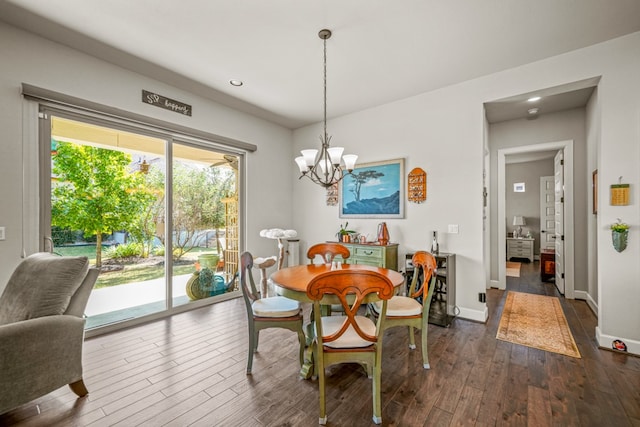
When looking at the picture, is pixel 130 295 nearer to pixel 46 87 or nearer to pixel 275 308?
pixel 275 308

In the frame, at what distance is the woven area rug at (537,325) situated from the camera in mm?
2779

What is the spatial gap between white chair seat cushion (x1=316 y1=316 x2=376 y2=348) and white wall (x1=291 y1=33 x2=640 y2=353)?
6.98ft

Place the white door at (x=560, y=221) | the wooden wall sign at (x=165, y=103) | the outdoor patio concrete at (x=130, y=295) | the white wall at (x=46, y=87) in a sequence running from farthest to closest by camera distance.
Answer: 1. the white door at (x=560, y=221)
2. the wooden wall sign at (x=165, y=103)
3. the outdoor patio concrete at (x=130, y=295)
4. the white wall at (x=46, y=87)

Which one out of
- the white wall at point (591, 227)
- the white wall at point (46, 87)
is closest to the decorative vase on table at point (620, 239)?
the white wall at point (591, 227)

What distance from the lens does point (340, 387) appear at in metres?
2.10

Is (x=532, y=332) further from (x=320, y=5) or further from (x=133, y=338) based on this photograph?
(x=133, y=338)

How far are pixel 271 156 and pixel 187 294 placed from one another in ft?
8.73

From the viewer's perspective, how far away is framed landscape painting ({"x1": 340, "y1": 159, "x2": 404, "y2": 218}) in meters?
4.13

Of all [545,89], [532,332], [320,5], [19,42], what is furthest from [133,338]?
[545,89]

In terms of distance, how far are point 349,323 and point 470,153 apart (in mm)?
2852

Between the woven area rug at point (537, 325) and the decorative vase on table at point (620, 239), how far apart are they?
1.04 m

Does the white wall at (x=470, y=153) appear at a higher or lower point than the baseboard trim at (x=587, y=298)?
higher

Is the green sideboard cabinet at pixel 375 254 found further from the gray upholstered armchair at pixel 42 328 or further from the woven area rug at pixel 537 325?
the gray upholstered armchair at pixel 42 328

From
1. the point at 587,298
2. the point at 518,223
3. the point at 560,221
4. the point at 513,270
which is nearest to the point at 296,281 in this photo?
the point at 587,298
